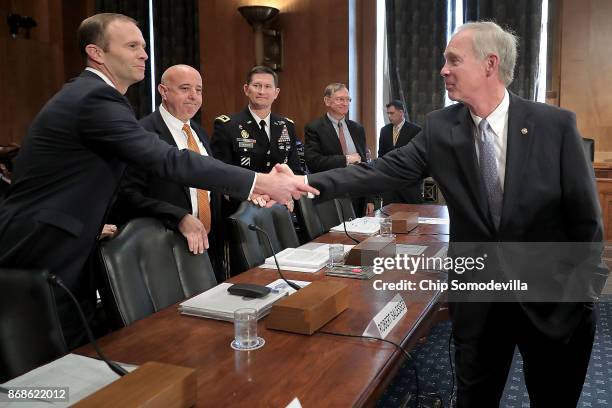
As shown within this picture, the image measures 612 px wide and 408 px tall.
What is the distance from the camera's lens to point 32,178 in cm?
185

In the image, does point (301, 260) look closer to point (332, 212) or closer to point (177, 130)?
point (177, 130)

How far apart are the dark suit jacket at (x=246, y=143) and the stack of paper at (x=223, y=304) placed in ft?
6.35

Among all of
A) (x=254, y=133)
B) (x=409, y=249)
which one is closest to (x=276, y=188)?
(x=409, y=249)

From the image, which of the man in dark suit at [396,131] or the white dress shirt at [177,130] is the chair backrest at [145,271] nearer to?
the white dress shirt at [177,130]

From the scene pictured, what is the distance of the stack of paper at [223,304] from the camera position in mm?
1673

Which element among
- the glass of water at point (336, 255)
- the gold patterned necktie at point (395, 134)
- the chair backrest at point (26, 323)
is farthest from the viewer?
the gold patterned necktie at point (395, 134)

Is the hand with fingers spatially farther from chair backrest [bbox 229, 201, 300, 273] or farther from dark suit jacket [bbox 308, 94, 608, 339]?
dark suit jacket [bbox 308, 94, 608, 339]

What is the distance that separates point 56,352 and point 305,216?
2.02 metres

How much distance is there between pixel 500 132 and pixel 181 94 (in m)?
1.82

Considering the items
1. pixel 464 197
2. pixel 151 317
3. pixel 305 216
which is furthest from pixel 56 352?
pixel 305 216

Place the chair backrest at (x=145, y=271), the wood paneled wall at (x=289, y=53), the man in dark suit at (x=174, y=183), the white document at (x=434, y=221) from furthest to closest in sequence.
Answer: the wood paneled wall at (x=289, y=53)
the white document at (x=434, y=221)
the man in dark suit at (x=174, y=183)
the chair backrest at (x=145, y=271)

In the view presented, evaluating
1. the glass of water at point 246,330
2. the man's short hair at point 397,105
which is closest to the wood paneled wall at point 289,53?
the man's short hair at point 397,105

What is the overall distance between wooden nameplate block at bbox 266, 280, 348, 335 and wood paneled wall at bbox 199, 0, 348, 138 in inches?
197

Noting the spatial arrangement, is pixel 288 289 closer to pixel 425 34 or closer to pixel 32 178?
pixel 32 178
